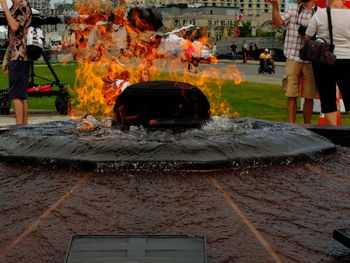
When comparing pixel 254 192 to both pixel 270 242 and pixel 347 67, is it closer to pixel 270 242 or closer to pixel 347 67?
pixel 270 242

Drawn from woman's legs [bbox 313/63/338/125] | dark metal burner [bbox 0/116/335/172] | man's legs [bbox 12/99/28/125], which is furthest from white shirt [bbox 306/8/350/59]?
man's legs [bbox 12/99/28/125]

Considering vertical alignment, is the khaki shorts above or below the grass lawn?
above

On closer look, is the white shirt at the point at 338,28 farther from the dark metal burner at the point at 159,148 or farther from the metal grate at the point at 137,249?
the metal grate at the point at 137,249

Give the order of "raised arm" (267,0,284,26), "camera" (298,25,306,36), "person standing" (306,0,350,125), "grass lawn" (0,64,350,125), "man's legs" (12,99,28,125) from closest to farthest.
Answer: "person standing" (306,0,350,125)
"man's legs" (12,99,28,125)
"raised arm" (267,0,284,26)
"camera" (298,25,306,36)
"grass lawn" (0,64,350,125)

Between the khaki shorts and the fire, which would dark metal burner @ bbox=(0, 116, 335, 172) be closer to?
the fire

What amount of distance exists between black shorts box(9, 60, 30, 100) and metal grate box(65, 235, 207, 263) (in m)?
3.95

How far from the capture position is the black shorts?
576cm

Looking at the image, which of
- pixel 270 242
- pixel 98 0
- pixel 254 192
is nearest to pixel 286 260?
pixel 270 242

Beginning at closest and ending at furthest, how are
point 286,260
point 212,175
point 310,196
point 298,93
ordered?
point 286,260, point 310,196, point 212,175, point 298,93

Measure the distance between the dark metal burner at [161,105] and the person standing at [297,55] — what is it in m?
2.51

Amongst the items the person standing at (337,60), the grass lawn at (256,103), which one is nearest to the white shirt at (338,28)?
the person standing at (337,60)

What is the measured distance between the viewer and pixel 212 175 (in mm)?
3213

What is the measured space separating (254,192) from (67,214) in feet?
3.13

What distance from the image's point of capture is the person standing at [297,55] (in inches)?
250
